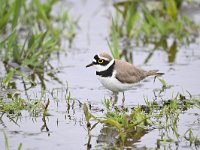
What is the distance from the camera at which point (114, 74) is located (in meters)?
8.42

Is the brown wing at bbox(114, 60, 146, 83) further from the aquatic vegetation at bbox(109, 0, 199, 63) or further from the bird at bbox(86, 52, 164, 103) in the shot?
the aquatic vegetation at bbox(109, 0, 199, 63)

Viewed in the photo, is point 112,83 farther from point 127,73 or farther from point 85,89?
point 85,89

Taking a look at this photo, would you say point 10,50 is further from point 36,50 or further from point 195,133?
point 195,133

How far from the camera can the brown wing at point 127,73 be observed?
8.45m

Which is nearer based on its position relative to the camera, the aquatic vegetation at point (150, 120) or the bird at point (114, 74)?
the aquatic vegetation at point (150, 120)

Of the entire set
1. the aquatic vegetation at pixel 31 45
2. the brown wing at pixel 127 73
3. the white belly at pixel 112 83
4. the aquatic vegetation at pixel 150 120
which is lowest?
the aquatic vegetation at pixel 150 120

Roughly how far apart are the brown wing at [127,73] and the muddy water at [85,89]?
0.31 meters

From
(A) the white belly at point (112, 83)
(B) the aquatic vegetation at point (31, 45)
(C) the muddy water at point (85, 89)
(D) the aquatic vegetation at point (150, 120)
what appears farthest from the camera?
(B) the aquatic vegetation at point (31, 45)

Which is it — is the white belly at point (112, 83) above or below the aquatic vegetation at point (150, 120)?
above

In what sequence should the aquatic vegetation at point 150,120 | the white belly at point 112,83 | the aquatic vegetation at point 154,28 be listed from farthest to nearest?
the aquatic vegetation at point 154,28, the white belly at point 112,83, the aquatic vegetation at point 150,120

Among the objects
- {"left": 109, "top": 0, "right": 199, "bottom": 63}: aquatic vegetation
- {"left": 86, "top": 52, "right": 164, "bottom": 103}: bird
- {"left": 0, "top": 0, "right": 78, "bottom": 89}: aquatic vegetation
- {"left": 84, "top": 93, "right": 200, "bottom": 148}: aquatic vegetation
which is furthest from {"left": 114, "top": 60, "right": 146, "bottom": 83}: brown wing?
{"left": 109, "top": 0, "right": 199, "bottom": 63}: aquatic vegetation

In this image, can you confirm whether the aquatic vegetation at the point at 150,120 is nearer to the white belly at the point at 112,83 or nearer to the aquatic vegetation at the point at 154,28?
the white belly at the point at 112,83

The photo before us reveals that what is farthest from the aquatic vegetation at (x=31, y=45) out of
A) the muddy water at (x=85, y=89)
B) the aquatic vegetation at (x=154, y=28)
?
the aquatic vegetation at (x=154, y=28)

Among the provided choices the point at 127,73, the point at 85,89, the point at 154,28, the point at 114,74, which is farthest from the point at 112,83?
the point at 154,28
